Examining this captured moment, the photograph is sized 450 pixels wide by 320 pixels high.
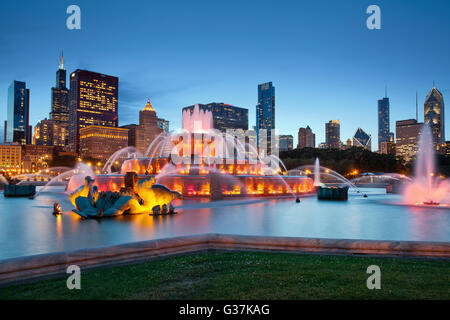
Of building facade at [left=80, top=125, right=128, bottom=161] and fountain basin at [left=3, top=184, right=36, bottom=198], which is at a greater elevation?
building facade at [left=80, top=125, right=128, bottom=161]

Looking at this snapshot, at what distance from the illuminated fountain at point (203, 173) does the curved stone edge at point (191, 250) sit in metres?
12.1

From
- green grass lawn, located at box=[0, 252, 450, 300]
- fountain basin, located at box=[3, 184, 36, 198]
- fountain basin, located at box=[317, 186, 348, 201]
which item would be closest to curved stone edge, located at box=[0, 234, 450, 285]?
green grass lawn, located at box=[0, 252, 450, 300]

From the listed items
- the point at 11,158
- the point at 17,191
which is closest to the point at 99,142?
the point at 11,158

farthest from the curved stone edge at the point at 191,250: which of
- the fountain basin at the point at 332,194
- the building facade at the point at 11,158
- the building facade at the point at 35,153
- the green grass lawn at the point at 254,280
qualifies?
the building facade at the point at 11,158

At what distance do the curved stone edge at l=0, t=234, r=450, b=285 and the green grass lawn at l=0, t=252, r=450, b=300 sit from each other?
1.26 ft

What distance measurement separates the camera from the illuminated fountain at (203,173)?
2748 cm

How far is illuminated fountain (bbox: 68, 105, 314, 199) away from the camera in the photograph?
27.5 metres

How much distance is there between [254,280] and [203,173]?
25063 millimetres

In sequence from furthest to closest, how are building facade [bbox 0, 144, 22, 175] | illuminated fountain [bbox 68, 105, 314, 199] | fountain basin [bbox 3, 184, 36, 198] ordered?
building facade [bbox 0, 144, 22, 175] < fountain basin [bbox 3, 184, 36, 198] < illuminated fountain [bbox 68, 105, 314, 199]

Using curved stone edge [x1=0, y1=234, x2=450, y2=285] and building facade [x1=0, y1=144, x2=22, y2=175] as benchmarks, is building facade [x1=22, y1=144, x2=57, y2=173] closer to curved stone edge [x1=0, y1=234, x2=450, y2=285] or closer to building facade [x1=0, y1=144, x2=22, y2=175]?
building facade [x1=0, y1=144, x2=22, y2=175]

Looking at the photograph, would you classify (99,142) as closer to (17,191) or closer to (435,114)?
(17,191)

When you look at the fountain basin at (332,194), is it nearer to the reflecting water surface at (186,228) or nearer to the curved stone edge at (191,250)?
the reflecting water surface at (186,228)
